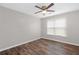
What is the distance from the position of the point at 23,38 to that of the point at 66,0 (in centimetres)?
Answer: 225

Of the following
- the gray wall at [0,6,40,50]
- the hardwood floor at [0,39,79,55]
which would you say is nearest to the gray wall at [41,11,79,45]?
the hardwood floor at [0,39,79,55]

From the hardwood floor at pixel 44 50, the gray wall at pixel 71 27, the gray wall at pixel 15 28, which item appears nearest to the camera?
the hardwood floor at pixel 44 50

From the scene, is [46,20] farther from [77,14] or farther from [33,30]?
[77,14]

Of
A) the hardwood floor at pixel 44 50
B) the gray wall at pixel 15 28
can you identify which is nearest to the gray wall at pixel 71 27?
the hardwood floor at pixel 44 50

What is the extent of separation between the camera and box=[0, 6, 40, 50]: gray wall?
186 centimetres

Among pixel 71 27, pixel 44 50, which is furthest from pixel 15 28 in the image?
pixel 71 27

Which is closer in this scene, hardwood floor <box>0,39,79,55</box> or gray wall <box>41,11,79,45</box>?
hardwood floor <box>0,39,79,55</box>

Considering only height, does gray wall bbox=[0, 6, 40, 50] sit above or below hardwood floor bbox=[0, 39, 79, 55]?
above

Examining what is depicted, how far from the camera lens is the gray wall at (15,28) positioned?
73.4 inches

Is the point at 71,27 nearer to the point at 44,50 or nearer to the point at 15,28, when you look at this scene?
the point at 44,50

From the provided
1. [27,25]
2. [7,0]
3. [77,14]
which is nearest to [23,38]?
[27,25]

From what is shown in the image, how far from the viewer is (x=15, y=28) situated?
2.18 meters

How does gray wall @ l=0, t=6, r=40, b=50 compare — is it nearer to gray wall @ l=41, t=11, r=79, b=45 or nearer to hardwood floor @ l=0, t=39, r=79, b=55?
hardwood floor @ l=0, t=39, r=79, b=55

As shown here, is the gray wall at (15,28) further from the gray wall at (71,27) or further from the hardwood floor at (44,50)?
the gray wall at (71,27)
